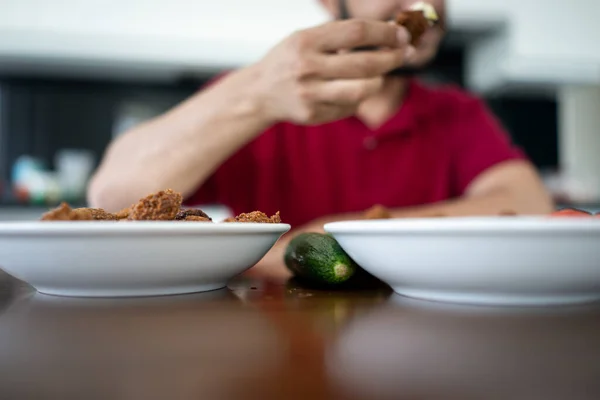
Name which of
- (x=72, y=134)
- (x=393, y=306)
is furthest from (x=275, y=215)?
(x=72, y=134)

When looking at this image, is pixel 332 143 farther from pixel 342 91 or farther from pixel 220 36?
pixel 220 36

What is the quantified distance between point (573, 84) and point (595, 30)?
0.32 metres

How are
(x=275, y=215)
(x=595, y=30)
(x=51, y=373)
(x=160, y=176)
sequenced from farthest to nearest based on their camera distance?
(x=595, y=30) < (x=160, y=176) < (x=275, y=215) < (x=51, y=373)

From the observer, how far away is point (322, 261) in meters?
0.48

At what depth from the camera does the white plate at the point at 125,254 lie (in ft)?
1.24

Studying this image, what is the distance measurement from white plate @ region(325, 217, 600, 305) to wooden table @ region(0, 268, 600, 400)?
0.02 m

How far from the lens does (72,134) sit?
Result: 2793 millimetres

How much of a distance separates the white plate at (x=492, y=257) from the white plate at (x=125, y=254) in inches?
4.3

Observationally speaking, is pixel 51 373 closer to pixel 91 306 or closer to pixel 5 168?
pixel 91 306

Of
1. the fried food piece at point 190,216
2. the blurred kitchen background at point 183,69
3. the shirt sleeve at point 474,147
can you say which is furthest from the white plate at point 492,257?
the blurred kitchen background at point 183,69

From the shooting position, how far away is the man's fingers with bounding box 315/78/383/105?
90 cm

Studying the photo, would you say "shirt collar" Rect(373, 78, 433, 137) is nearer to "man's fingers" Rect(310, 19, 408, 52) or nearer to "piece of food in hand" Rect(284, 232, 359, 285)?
"man's fingers" Rect(310, 19, 408, 52)

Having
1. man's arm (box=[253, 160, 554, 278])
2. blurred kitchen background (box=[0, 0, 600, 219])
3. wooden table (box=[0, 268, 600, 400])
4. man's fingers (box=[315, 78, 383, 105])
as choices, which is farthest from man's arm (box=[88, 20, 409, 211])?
blurred kitchen background (box=[0, 0, 600, 219])

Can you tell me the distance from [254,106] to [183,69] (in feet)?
5.99
